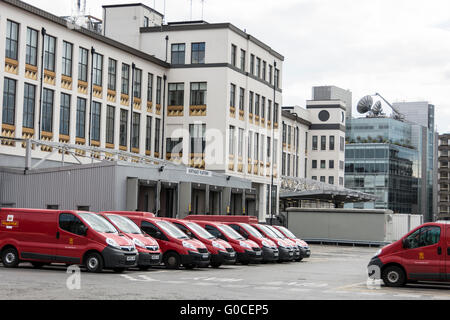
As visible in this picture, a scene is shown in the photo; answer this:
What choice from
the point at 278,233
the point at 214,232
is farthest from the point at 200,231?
the point at 278,233

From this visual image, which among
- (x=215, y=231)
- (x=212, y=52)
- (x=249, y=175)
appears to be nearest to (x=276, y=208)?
(x=249, y=175)

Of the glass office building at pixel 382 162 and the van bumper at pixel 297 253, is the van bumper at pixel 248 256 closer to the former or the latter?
the van bumper at pixel 297 253

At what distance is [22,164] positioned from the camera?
45.6 m

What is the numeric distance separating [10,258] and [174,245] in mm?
5601

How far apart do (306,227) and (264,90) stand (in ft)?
48.9

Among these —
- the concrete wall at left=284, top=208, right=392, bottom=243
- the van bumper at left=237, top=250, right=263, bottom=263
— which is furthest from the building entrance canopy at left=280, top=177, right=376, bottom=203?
the van bumper at left=237, top=250, right=263, bottom=263

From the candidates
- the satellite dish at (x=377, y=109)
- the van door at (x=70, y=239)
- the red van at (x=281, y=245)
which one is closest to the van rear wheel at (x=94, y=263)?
the van door at (x=70, y=239)

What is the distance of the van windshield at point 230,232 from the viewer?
105 ft

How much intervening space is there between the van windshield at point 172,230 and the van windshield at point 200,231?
1208mm

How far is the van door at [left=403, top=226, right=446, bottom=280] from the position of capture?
21578 millimetres

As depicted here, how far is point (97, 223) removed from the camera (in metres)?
24.9

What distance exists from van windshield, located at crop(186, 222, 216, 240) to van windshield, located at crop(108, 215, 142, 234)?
3.02 metres

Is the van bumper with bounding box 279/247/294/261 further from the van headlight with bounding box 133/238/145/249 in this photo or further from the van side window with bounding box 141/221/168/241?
the van headlight with bounding box 133/238/145/249
